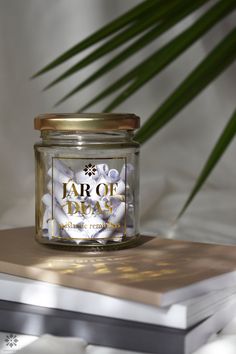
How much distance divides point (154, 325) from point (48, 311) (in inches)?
4.8

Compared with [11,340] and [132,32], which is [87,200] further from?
[132,32]

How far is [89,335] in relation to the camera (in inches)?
30.8

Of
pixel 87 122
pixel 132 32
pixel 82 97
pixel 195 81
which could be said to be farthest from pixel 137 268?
pixel 82 97

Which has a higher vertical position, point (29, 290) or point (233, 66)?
point (233, 66)

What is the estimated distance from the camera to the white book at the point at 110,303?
2.44 ft

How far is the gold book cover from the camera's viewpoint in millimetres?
765

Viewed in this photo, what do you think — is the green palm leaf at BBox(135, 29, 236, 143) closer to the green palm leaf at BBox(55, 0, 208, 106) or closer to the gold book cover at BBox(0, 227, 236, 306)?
the green palm leaf at BBox(55, 0, 208, 106)

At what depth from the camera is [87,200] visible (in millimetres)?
925

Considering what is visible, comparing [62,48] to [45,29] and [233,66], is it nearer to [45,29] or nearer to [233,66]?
[45,29]

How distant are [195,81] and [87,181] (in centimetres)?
30

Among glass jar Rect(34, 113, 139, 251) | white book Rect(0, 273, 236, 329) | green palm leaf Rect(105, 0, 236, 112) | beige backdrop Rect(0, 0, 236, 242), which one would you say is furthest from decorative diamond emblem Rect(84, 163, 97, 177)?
beige backdrop Rect(0, 0, 236, 242)

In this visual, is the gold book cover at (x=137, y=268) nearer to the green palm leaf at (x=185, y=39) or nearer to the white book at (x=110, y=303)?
the white book at (x=110, y=303)

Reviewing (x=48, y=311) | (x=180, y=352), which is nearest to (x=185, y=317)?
(x=180, y=352)

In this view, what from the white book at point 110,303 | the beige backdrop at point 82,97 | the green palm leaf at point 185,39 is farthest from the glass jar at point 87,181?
the beige backdrop at point 82,97
